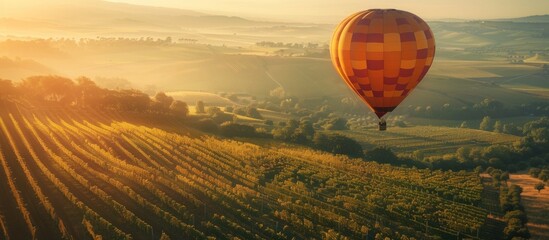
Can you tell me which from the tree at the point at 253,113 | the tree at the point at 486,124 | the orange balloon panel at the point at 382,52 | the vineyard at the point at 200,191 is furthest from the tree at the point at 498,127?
the orange balloon panel at the point at 382,52

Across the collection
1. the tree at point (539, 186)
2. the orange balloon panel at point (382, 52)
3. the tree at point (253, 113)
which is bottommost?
the tree at point (539, 186)

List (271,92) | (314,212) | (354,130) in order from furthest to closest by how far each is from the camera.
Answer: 1. (271,92)
2. (354,130)
3. (314,212)

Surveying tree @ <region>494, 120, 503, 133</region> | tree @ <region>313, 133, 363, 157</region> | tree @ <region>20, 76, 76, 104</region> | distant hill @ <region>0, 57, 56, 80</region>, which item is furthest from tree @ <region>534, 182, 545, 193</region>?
distant hill @ <region>0, 57, 56, 80</region>

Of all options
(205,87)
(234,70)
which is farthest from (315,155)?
(234,70)

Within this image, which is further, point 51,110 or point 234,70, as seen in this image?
point 234,70

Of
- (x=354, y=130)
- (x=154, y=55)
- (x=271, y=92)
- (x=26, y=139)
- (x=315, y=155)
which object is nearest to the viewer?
(x=26, y=139)

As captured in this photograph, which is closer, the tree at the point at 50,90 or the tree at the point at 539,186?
the tree at the point at 539,186

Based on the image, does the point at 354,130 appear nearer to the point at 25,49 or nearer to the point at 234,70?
the point at 234,70

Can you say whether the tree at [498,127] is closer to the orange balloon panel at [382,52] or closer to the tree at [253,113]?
the tree at [253,113]

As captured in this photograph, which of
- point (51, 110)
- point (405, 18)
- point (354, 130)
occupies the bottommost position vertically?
point (354, 130)
